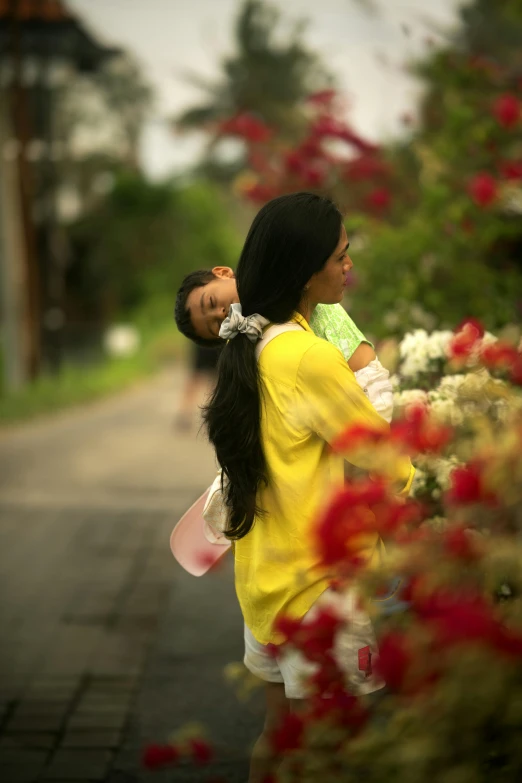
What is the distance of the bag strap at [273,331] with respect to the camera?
2.16m

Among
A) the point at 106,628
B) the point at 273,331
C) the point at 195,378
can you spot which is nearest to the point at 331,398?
the point at 273,331

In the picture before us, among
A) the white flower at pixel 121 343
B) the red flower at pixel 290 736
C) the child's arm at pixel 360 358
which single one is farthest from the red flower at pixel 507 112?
the white flower at pixel 121 343

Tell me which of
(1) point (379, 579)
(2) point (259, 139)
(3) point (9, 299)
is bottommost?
(3) point (9, 299)

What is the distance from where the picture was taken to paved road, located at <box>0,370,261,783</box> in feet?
10.8

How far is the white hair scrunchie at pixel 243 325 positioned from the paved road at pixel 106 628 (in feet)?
3.18

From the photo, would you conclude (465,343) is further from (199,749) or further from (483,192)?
(483,192)

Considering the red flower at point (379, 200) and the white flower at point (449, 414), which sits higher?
the white flower at point (449, 414)

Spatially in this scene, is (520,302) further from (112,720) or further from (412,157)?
(412,157)

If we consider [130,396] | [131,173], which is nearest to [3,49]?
[130,396]

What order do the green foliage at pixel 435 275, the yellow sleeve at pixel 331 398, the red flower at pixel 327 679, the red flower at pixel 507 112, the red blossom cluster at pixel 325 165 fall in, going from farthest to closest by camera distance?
the red blossom cluster at pixel 325 165, the red flower at pixel 507 112, the green foliage at pixel 435 275, the yellow sleeve at pixel 331 398, the red flower at pixel 327 679

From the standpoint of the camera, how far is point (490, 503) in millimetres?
1546

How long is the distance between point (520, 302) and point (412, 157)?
12.1ft

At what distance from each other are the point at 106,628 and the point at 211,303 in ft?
8.17

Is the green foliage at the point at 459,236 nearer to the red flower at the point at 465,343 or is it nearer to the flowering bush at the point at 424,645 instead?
the red flower at the point at 465,343
